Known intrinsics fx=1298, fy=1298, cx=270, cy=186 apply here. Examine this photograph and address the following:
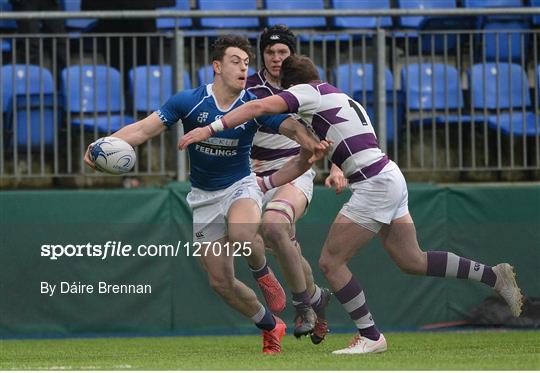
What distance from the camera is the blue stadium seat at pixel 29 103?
13.7 metres

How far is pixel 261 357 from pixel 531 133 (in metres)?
5.45

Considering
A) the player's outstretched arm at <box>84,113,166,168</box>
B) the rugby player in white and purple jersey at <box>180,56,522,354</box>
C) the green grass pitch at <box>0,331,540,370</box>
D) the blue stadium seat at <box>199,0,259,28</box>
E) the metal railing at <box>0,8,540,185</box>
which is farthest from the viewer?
the blue stadium seat at <box>199,0,259,28</box>

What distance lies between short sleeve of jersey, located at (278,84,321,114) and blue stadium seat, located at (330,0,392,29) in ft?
17.9

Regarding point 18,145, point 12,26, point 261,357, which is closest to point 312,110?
point 261,357

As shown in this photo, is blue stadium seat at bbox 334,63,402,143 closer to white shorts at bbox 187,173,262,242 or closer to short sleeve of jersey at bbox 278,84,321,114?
white shorts at bbox 187,173,262,242

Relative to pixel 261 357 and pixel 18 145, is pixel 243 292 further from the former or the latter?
pixel 18 145

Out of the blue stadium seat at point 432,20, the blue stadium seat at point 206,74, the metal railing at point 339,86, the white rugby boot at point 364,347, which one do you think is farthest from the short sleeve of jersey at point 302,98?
the blue stadium seat at point 432,20

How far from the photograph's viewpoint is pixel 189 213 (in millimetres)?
13648

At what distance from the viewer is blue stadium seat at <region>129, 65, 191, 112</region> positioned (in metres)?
13.8

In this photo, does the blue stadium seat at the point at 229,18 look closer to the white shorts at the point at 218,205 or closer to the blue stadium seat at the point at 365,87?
the blue stadium seat at the point at 365,87

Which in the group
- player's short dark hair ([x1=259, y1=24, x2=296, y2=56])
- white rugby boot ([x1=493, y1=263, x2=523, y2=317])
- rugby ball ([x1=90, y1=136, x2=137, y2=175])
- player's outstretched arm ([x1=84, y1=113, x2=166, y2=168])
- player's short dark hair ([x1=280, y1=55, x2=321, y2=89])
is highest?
player's short dark hair ([x1=259, y1=24, x2=296, y2=56])

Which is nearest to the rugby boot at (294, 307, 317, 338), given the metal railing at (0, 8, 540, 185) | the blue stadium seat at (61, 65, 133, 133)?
Result: the metal railing at (0, 8, 540, 185)

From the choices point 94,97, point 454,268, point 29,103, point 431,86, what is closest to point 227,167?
point 454,268

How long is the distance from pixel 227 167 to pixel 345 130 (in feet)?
3.99
